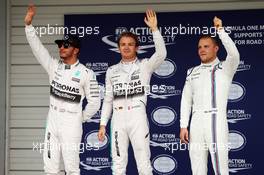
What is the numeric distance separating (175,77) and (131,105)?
4.89 feet

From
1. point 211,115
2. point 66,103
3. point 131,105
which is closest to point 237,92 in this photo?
point 211,115

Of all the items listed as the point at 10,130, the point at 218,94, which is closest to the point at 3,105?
the point at 10,130

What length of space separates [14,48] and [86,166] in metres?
1.80

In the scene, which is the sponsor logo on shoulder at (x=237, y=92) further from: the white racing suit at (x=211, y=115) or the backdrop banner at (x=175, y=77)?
the white racing suit at (x=211, y=115)

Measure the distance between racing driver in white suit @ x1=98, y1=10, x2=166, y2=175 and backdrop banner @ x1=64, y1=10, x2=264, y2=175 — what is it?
129 centimetres

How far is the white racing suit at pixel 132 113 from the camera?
4684 millimetres

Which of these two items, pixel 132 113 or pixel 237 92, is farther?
pixel 237 92

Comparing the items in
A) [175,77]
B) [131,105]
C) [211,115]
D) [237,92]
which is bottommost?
[211,115]

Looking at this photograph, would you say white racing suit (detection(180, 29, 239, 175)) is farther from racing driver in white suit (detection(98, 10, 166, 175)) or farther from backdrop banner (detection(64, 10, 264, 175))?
backdrop banner (detection(64, 10, 264, 175))

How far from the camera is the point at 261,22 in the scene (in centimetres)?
602

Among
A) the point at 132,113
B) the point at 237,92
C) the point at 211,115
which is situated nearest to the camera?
the point at 211,115

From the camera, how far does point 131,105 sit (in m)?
4.75

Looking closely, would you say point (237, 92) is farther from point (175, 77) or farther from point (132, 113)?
point (132, 113)

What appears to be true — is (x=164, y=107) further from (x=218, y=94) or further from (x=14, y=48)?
(x=14, y=48)
